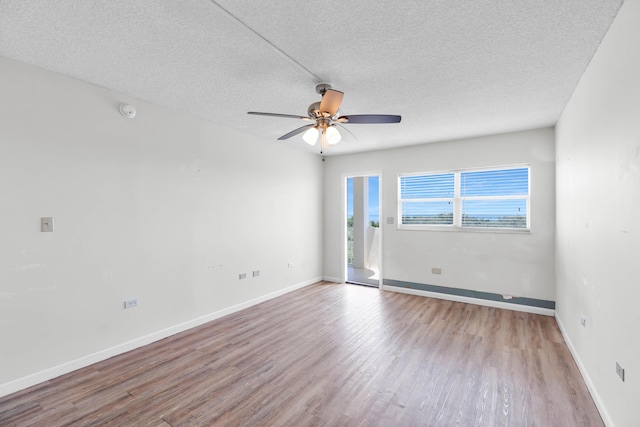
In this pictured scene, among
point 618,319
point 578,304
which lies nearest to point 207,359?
point 618,319

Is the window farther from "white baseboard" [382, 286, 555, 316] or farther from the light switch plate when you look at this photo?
the light switch plate

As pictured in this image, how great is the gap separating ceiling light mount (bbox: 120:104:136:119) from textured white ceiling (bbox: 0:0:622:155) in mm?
139

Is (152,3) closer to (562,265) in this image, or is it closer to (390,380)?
(390,380)

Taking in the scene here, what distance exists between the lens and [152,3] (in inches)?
66.0

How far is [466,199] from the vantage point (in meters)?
4.71

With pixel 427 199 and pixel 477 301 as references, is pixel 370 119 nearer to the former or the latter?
pixel 427 199

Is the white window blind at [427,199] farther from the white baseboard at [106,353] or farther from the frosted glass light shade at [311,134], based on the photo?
the white baseboard at [106,353]

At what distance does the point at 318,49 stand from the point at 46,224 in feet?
8.74

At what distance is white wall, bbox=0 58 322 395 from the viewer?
91.8 inches

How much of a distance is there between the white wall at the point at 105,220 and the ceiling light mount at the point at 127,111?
6cm

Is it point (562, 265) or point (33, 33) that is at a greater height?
point (33, 33)

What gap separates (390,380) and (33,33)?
365cm

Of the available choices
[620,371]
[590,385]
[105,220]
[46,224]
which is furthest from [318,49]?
[590,385]

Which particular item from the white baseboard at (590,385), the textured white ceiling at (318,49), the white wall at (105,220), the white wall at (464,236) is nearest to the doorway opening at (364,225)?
the white wall at (464,236)
